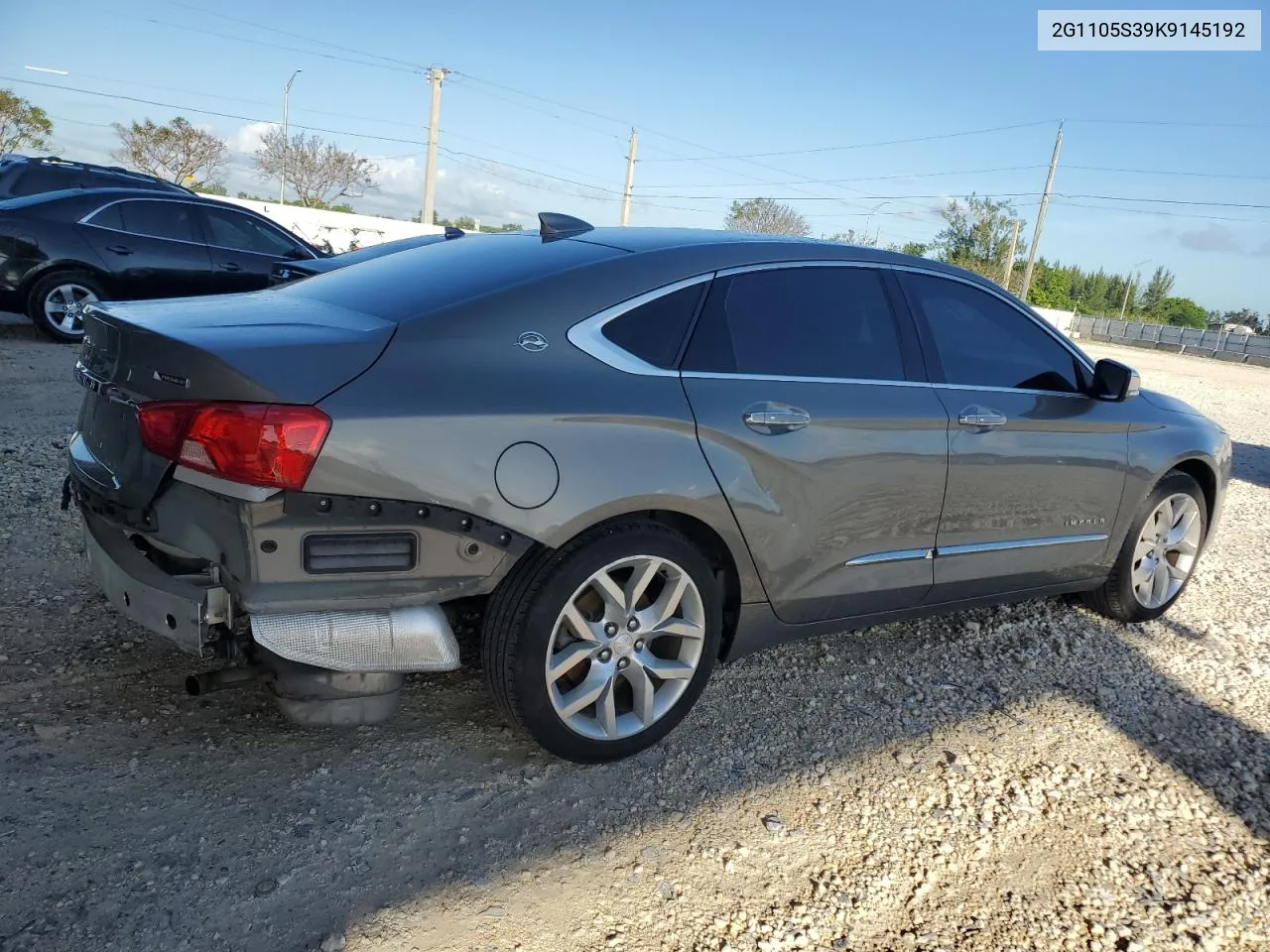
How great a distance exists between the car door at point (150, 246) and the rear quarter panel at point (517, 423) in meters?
7.76

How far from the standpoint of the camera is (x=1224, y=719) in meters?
3.58

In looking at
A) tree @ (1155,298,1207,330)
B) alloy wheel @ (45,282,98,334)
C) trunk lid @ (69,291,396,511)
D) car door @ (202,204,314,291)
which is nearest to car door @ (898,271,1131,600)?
trunk lid @ (69,291,396,511)

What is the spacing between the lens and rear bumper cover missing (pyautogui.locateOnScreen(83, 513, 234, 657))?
2.36 meters

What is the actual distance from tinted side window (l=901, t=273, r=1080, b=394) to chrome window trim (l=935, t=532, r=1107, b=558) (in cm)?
61

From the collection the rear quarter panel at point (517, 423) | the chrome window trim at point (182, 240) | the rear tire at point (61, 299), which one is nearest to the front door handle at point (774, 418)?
the rear quarter panel at point (517, 423)

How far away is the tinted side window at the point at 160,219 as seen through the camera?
904 cm

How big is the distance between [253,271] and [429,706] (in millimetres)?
7725

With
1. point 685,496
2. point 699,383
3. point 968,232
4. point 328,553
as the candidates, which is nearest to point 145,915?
point 328,553

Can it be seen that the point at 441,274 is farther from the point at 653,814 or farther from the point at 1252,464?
the point at 1252,464

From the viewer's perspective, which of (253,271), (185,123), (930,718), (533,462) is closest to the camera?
(533,462)

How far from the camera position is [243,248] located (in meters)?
9.69

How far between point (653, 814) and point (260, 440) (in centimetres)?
147

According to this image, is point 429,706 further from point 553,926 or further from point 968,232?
point 968,232

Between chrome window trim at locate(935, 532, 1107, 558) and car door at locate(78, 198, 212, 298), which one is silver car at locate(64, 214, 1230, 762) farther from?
car door at locate(78, 198, 212, 298)
